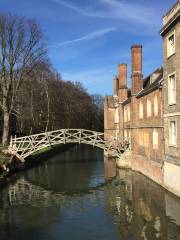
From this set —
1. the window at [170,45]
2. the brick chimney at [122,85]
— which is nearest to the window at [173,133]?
the window at [170,45]

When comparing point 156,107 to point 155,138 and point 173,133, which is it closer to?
point 155,138

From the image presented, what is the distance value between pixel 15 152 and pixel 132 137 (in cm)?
1051

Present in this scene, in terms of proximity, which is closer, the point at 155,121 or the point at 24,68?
the point at 155,121

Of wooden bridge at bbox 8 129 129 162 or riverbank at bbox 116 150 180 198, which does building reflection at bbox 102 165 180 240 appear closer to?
riverbank at bbox 116 150 180 198

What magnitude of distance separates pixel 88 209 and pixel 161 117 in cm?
782

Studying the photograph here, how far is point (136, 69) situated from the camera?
30484 mm

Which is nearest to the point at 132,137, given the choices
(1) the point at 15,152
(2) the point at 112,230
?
(1) the point at 15,152

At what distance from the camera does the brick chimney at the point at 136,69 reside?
30.4m

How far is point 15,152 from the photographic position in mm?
30422

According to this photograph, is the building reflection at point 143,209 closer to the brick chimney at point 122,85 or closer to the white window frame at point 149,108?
the white window frame at point 149,108

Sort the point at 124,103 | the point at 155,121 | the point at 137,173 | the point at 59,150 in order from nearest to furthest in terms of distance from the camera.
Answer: the point at 155,121, the point at 137,173, the point at 124,103, the point at 59,150

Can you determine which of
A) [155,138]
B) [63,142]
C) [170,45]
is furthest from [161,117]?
[63,142]

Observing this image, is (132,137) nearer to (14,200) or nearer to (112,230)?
(14,200)

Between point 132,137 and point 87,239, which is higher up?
point 132,137
